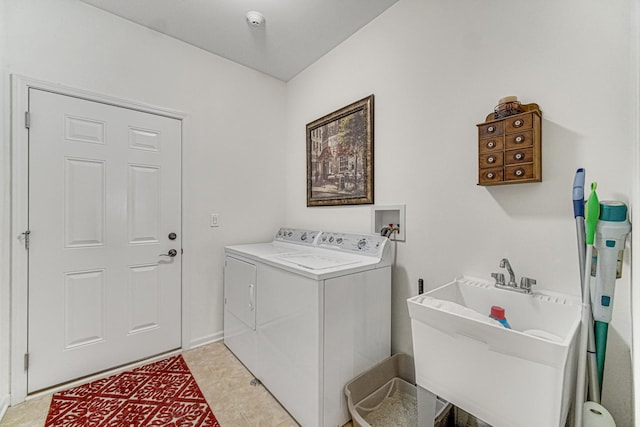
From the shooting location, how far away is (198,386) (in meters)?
1.84

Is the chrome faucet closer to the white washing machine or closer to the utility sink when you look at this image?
the utility sink

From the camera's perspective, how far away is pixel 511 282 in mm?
1267

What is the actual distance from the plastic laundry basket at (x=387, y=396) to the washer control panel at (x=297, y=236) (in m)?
1.03

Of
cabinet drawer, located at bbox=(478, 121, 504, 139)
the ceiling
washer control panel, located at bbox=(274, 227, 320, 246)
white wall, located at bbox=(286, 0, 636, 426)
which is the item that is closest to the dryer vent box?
white wall, located at bbox=(286, 0, 636, 426)

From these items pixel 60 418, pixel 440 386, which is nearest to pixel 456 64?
pixel 440 386

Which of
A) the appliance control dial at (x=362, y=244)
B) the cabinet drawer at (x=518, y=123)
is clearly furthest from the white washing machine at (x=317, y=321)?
the cabinet drawer at (x=518, y=123)

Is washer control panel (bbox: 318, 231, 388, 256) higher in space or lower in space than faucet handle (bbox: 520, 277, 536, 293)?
higher

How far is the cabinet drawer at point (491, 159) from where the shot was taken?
4.14 feet

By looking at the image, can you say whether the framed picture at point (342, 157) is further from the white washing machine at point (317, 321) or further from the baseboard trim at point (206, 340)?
the baseboard trim at point (206, 340)

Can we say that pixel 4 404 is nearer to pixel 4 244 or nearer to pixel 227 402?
pixel 4 244

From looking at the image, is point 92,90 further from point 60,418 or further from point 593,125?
point 593,125

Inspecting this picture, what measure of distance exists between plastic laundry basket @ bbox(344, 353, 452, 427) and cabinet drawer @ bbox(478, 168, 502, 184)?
3.78 ft

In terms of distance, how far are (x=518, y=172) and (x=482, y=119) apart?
385 millimetres

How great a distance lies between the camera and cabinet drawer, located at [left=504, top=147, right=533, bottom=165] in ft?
3.88
